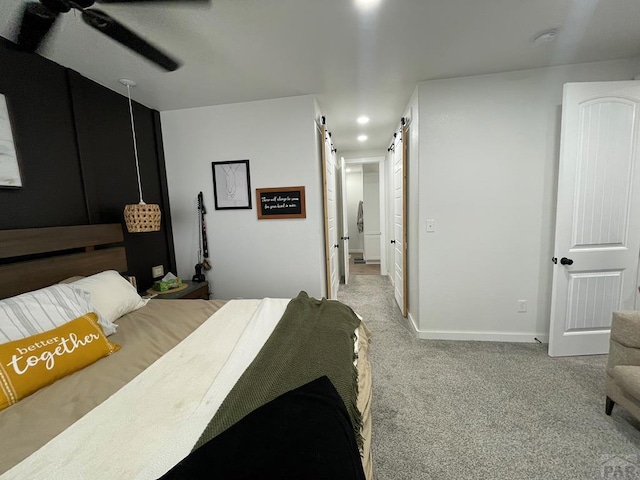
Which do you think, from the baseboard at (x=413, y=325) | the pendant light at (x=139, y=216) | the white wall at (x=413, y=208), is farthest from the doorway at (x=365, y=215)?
the pendant light at (x=139, y=216)

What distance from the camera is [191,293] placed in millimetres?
2504

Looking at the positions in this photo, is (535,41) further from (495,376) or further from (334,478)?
(334,478)

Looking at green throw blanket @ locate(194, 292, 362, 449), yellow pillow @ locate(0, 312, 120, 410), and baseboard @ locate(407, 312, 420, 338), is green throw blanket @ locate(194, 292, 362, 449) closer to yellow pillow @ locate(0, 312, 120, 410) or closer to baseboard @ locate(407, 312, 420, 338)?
yellow pillow @ locate(0, 312, 120, 410)

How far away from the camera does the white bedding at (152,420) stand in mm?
727

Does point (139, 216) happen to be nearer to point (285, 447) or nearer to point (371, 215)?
point (285, 447)

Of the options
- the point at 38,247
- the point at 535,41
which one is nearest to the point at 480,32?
the point at 535,41

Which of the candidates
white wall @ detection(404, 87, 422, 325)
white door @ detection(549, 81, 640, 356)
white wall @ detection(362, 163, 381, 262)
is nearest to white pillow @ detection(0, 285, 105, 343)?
white wall @ detection(404, 87, 422, 325)

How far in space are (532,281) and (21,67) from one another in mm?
4335

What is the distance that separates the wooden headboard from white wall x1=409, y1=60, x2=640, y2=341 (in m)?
2.81

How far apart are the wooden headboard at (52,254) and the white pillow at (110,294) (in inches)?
8.3

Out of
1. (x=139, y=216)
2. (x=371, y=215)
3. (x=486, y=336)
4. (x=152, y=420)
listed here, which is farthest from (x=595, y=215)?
(x=371, y=215)

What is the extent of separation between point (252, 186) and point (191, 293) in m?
1.25

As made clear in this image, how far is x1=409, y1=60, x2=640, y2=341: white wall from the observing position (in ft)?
7.36

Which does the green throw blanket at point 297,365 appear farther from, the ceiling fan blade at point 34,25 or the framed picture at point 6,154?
the ceiling fan blade at point 34,25
